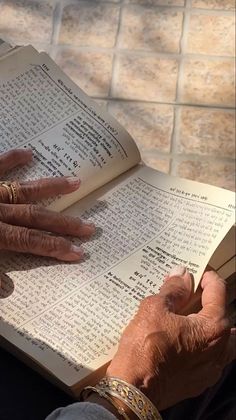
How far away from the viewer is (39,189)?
0.88 meters

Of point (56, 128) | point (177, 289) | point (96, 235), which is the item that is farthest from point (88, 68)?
point (177, 289)

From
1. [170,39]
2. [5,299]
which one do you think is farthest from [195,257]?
[170,39]

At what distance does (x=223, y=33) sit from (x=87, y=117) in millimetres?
781

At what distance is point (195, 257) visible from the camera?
2.77ft

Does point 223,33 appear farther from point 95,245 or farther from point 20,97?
point 95,245

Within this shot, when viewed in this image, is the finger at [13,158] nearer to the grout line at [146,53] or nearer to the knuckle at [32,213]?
the knuckle at [32,213]

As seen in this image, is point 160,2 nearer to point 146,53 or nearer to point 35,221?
point 146,53

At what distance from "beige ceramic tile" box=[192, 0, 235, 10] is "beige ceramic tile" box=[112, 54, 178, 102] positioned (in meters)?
0.19

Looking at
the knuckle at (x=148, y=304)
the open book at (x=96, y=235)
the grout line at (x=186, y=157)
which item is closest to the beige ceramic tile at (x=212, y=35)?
the grout line at (x=186, y=157)

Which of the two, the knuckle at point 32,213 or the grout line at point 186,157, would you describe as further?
the grout line at point 186,157

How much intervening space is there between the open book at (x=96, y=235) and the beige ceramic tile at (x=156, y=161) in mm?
472

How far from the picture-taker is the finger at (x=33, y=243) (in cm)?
82

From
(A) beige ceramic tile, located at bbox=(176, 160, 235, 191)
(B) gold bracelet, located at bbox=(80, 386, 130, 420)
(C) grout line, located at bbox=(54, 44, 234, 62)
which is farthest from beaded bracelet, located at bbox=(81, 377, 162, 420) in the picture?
(C) grout line, located at bbox=(54, 44, 234, 62)

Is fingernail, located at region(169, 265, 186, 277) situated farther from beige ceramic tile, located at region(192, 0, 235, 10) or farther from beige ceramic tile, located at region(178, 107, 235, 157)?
beige ceramic tile, located at region(192, 0, 235, 10)
